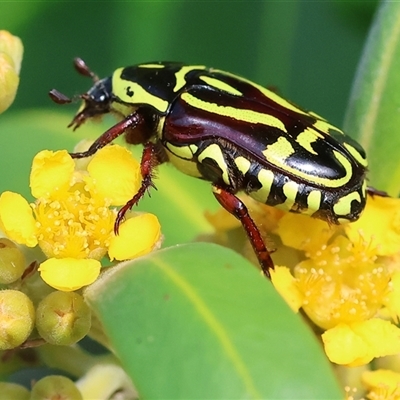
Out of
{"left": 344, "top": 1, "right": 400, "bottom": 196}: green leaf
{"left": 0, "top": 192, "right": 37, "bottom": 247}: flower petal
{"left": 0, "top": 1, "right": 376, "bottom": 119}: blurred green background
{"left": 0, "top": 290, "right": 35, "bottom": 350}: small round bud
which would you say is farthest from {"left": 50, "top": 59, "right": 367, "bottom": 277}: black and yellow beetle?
{"left": 0, "top": 1, "right": 376, "bottom": 119}: blurred green background

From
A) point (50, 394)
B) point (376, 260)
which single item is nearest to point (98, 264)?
point (50, 394)

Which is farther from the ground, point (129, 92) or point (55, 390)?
point (129, 92)

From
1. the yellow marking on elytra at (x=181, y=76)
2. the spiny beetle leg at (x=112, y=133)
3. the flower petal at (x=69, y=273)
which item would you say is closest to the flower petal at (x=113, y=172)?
the spiny beetle leg at (x=112, y=133)

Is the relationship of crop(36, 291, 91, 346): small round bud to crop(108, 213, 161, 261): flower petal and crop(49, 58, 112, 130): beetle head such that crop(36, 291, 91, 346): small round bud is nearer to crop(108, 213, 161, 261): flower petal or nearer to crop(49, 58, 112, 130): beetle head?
crop(108, 213, 161, 261): flower petal

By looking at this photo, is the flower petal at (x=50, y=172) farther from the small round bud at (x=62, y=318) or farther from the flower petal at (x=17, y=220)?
the small round bud at (x=62, y=318)

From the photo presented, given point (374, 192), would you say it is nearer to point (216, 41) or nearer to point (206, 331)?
point (206, 331)

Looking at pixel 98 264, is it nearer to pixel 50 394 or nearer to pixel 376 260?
pixel 50 394

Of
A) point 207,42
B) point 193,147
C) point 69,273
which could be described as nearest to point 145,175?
point 193,147
